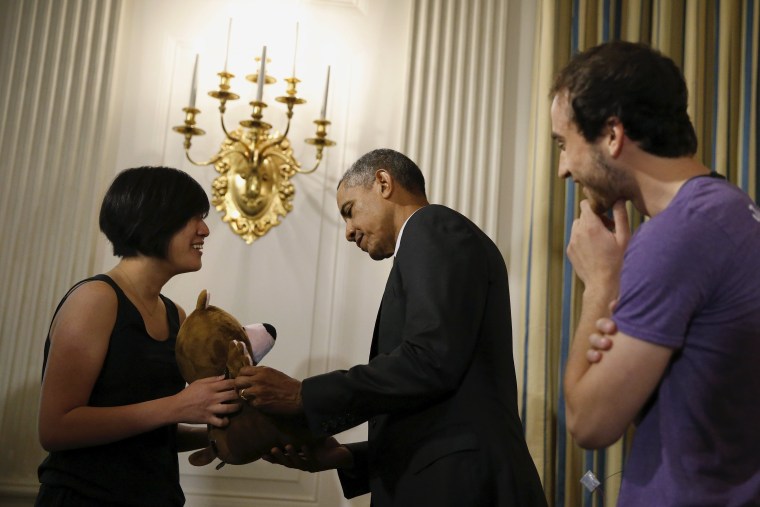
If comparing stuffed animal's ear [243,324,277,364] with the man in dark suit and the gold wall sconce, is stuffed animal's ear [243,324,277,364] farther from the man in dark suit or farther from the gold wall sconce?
the gold wall sconce

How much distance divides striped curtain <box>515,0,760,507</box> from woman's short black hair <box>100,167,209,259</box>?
1462mm

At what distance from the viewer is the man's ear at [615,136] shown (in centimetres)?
129

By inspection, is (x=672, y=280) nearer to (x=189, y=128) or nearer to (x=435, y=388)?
(x=435, y=388)

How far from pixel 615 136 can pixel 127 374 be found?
133cm

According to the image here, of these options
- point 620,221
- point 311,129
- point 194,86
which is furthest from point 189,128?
point 620,221

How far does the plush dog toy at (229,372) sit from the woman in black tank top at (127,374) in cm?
4

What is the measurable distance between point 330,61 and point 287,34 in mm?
207

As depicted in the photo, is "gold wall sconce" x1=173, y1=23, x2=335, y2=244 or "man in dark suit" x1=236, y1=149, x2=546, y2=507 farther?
"gold wall sconce" x1=173, y1=23, x2=335, y2=244

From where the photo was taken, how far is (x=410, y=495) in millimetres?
1724

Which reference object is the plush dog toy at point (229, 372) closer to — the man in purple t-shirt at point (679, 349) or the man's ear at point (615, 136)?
the man in purple t-shirt at point (679, 349)

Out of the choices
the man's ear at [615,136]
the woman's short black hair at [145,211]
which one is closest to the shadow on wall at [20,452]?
the woman's short black hair at [145,211]

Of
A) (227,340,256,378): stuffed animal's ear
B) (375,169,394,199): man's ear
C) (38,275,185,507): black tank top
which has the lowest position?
(38,275,185,507): black tank top

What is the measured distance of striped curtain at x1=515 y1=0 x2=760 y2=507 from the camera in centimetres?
305

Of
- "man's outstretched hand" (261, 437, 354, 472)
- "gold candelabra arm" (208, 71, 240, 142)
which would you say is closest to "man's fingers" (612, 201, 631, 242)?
"man's outstretched hand" (261, 437, 354, 472)
